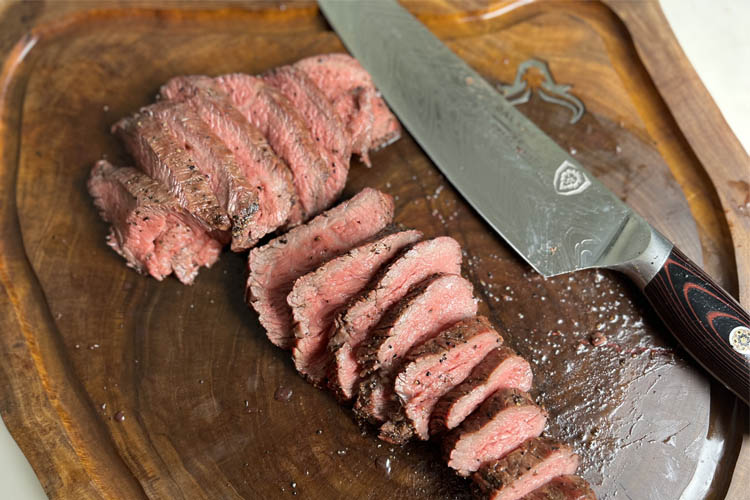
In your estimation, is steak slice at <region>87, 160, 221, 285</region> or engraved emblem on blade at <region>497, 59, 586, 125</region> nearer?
steak slice at <region>87, 160, 221, 285</region>

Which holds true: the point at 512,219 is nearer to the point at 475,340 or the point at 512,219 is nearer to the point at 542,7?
the point at 475,340

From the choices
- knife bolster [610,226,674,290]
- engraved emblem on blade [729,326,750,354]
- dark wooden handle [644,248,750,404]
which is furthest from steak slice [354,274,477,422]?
engraved emblem on blade [729,326,750,354]

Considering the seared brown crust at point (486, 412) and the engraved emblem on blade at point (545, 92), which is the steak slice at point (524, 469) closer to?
the seared brown crust at point (486, 412)

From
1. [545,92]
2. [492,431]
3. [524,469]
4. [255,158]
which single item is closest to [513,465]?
[524,469]

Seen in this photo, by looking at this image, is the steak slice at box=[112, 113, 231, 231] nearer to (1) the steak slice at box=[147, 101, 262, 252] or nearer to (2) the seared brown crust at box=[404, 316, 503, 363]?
(1) the steak slice at box=[147, 101, 262, 252]

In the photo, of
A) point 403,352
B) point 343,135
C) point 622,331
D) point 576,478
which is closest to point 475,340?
point 403,352

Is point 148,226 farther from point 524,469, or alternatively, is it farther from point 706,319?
point 706,319
